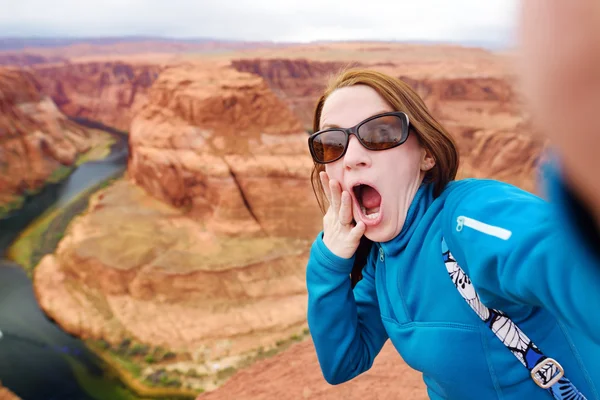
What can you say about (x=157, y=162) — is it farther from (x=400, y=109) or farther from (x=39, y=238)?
(x=400, y=109)

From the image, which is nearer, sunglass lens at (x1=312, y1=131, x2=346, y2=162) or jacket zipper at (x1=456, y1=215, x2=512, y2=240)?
jacket zipper at (x1=456, y1=215, x2=512, y2=240)

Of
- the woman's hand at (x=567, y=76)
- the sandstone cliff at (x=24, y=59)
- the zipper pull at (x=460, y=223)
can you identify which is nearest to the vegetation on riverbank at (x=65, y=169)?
the zipper pull at (x=460, y=223)

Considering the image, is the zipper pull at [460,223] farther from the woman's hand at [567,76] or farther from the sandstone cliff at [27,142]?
the sandstone cliff at [27,142]

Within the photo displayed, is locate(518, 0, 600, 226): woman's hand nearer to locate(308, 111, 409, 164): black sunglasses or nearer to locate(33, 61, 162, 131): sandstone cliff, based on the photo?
locate(308, 111, 409, 164): black sunglasses

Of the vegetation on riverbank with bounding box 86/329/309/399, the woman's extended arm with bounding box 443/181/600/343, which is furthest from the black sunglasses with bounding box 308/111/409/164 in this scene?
the vegetation on riverbank with bounding box 86/329/309/399

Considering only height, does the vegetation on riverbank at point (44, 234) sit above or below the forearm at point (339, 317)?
below

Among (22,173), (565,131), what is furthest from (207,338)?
(22,173)
